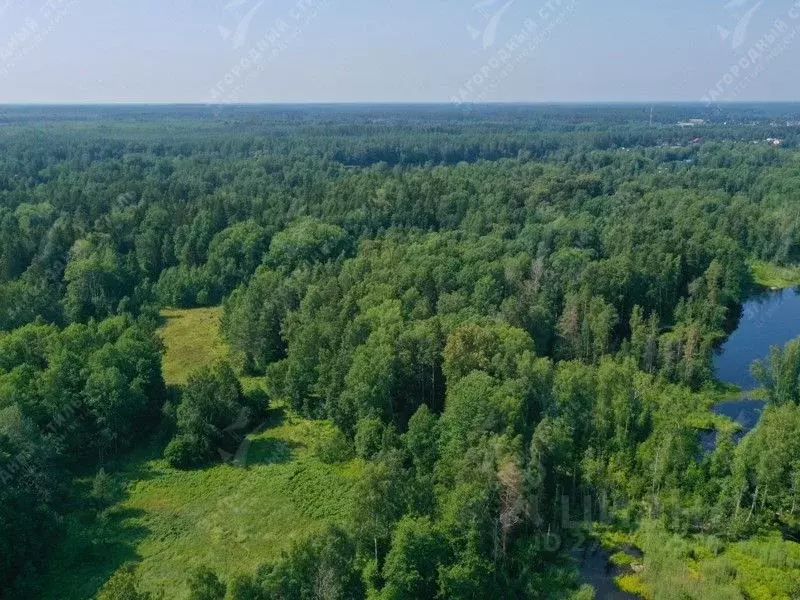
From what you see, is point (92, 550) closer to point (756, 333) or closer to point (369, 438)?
point (369, 438)

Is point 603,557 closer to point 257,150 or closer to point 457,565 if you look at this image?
point 457,565

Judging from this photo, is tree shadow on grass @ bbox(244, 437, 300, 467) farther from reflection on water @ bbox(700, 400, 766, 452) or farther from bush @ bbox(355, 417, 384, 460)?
reflection on water @ bbox(700, 400, 766, 452)

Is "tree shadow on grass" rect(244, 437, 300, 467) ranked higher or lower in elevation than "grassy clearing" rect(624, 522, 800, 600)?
lower

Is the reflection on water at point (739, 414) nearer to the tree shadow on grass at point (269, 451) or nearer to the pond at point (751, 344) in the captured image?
the pond at point (751, 344)

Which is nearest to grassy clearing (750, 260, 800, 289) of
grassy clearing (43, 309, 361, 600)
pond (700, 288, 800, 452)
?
pond (700, 288, 800, 452)

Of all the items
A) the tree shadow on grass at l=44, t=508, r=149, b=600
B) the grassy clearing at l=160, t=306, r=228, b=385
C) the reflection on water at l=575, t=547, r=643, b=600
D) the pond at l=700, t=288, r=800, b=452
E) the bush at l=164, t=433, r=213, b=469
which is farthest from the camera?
the grassy clearing at l=160, t=306, r=228, b=385

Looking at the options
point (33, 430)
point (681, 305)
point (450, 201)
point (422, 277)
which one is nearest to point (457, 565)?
point (33, 430)

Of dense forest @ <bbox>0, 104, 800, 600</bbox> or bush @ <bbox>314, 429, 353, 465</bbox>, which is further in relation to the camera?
bush @ <bbox>314, 429, 353, 465</bbox>

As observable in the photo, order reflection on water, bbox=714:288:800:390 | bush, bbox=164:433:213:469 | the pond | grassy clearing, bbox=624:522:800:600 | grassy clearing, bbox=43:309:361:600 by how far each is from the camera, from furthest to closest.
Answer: reflection on water, bbox=714:288:800:390, the pond, bush, bbox=164:433:213:469, grassy clearing, bbox=43:309:361:600, grassy clearing, bbox=624:522:800:600
